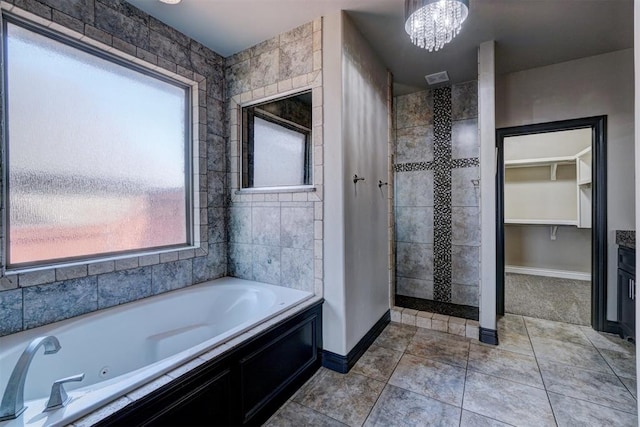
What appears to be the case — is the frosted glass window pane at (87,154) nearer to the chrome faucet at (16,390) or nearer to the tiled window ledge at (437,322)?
the chrome faucet at (16,390)

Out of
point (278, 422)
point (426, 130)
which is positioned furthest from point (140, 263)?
point (426, 130)

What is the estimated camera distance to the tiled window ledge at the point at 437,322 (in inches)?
95.7

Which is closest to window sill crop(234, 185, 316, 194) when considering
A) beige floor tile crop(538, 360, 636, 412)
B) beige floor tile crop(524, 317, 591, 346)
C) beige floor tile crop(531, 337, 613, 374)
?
beige floor tile crop(538, 360, 636, 412)

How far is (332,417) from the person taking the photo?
5.02 ft

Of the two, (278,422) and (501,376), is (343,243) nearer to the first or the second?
(278,422)

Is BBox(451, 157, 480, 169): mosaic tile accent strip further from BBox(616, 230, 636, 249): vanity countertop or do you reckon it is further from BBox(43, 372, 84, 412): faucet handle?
BBox(43, 372, 84, 412): faucet handle

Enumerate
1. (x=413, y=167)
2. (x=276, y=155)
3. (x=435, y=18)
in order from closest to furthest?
(x=435, y=18) → (x=276, y=155) → (x=413, y=167)

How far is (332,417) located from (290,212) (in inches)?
51.9

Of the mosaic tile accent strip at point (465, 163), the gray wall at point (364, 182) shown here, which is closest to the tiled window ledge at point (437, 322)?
the gray wall at point (364, 182)

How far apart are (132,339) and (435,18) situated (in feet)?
8.21

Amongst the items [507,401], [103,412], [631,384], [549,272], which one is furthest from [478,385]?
[549,272]

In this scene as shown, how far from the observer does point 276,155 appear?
236 cm

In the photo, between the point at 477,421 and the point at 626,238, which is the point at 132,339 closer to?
the point at 477,421

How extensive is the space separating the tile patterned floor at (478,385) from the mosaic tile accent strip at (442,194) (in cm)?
76
